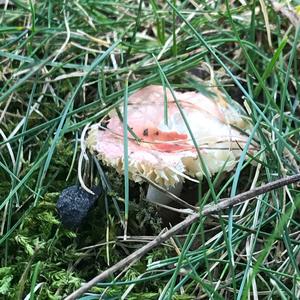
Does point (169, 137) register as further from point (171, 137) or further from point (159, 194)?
point (159, 194)

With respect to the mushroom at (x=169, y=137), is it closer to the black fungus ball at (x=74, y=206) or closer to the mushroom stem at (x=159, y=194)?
the mushroom stem at (x=159, y=194)

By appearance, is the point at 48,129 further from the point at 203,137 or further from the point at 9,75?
the point at 203,137

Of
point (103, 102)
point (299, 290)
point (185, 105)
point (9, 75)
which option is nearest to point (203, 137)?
point (185, 105)

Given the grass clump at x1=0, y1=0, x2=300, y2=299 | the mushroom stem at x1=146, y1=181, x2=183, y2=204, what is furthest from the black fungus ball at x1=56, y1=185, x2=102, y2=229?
the mushroom stem at x1=146, y1=181, x2=183, y2=204

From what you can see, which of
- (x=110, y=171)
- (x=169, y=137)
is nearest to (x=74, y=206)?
(x=110, y=171)

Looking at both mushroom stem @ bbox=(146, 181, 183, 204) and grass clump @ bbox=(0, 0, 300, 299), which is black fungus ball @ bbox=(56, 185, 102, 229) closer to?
grass clump @ bbox=(0, 0, 300, 299)

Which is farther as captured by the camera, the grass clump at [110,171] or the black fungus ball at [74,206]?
the black fungus ball at [74,206]

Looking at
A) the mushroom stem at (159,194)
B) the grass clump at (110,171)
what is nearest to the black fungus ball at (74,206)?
the grass clump at (110,171)
